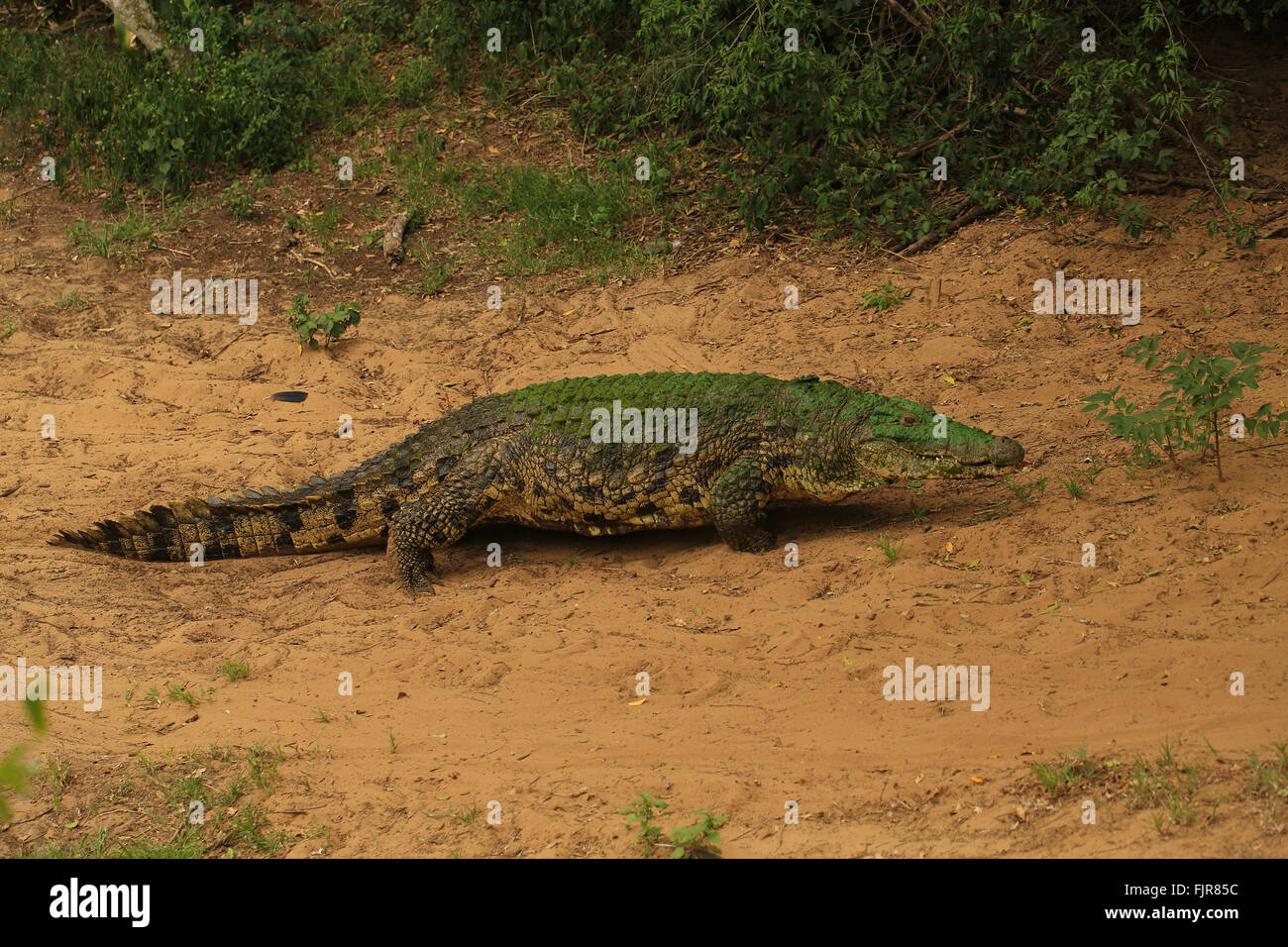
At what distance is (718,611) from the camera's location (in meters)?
5.86

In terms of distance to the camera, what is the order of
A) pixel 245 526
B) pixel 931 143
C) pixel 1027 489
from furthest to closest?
pixel 931 143 < pixel 245 526 < pixel 1027 489

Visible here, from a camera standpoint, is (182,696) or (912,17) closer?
(182,696)

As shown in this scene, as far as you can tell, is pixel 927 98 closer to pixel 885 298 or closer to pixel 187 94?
pixel 885 298

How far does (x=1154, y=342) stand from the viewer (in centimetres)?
614

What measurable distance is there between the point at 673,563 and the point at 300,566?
2464mm

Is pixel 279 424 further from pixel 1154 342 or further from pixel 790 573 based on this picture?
pixel 1154 342

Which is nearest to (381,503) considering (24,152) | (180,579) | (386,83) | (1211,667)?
(180,579)

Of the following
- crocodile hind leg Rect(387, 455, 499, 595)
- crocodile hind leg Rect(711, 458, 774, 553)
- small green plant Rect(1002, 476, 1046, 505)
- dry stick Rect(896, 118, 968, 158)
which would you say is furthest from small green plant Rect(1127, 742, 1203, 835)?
dry stick Rect(896, 118, 968, 158)

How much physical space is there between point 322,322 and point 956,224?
18.4 feet

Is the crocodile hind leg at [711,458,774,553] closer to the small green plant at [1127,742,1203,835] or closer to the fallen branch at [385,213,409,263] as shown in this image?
the small green plant at [1127,742,1203,835]

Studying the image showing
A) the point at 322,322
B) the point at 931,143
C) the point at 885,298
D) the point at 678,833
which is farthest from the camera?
the point at 931,143

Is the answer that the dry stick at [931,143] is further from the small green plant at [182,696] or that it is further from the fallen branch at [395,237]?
the small green plant at [182,696]

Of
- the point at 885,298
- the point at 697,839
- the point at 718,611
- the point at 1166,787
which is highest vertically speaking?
the point at 885,298

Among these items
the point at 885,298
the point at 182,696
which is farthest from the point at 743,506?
the point at 885,298
